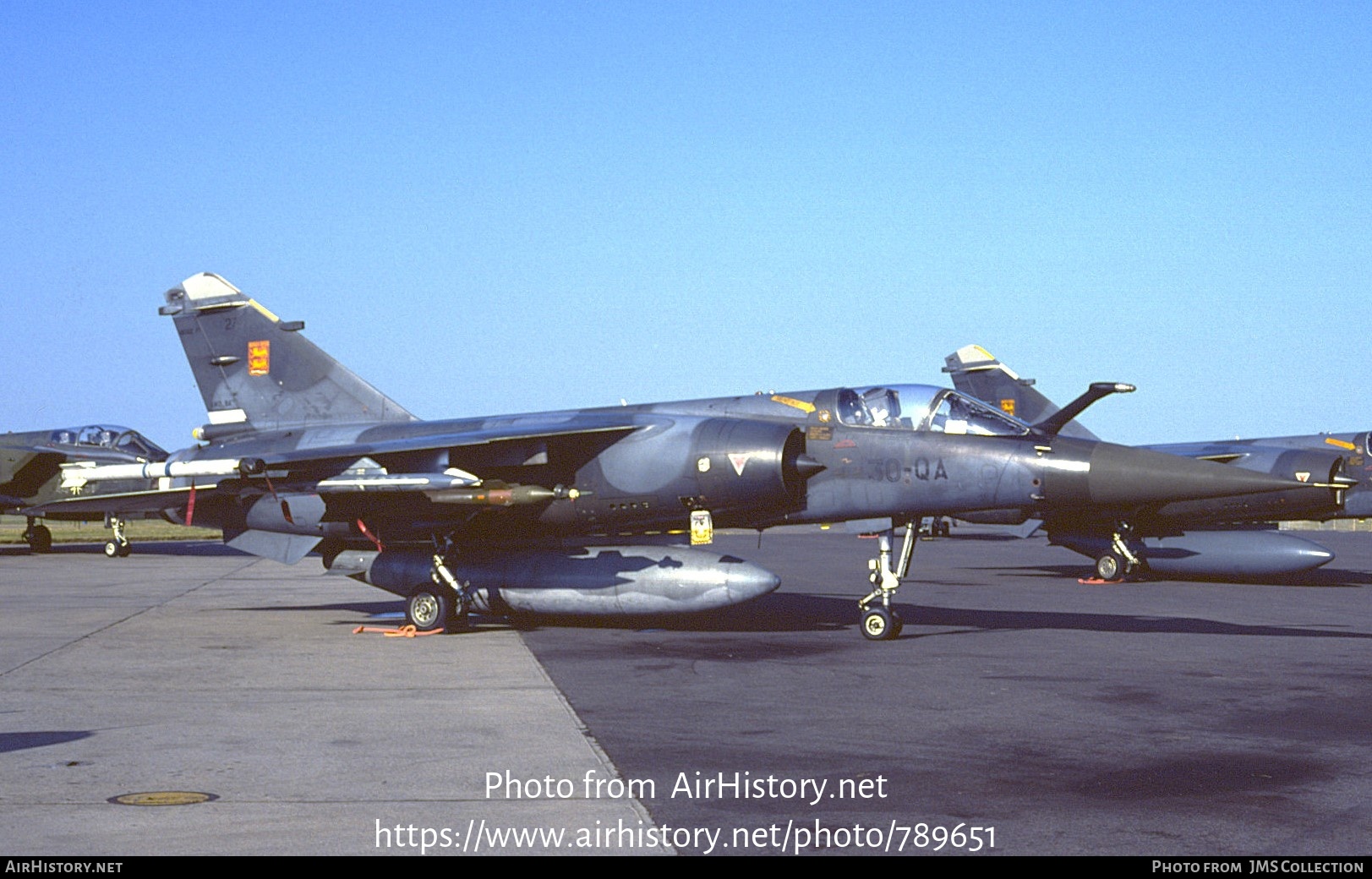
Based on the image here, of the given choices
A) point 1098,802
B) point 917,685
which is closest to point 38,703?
point 917,685

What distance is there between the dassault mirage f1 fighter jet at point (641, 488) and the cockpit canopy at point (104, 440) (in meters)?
18.0

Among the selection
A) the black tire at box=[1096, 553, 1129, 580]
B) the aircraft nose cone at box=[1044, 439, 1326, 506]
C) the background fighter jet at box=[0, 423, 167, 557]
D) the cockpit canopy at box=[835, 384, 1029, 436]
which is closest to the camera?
the aircraft nose cone at box=[1044, 439, 1326, 506]

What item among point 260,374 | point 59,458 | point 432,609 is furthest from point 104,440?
point 432,609

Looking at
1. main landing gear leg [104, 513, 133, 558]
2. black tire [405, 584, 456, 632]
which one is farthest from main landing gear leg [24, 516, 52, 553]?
black tire [405, 584, 456, 632]

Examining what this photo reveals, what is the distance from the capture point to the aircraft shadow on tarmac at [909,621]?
16.2 metres

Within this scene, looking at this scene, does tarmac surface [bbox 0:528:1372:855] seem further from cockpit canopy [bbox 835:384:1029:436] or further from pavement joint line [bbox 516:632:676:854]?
cockpit canopy [bbox 835:384:1029:436]

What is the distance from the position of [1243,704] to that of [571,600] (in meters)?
7.96

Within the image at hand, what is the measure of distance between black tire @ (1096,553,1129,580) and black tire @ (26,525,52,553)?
28.7m

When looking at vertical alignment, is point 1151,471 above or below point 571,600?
above

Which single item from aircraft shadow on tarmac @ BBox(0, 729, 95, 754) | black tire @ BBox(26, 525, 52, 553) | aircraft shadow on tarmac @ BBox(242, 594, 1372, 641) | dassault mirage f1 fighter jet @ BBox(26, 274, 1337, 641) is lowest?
black tire @ BBox(26, 525, 52, 553)

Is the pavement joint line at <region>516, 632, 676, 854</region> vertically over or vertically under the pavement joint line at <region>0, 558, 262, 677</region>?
over

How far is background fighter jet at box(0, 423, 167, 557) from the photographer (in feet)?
111
